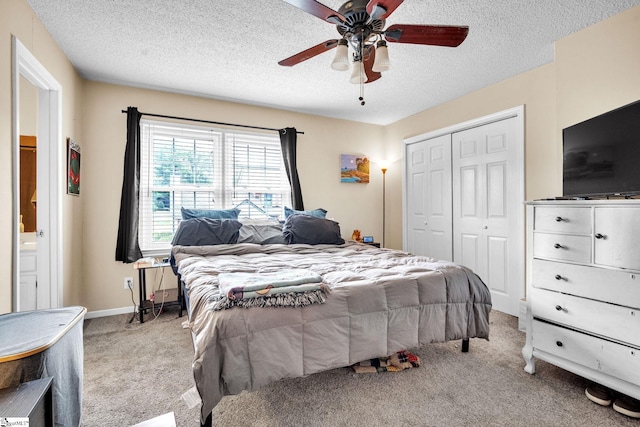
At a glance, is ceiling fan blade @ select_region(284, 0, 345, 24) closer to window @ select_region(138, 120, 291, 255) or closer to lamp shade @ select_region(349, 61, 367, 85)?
lamp shade @ select_region(349, 61, 367, 85)

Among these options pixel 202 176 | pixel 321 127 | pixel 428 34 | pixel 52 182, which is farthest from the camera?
pixel 321 127

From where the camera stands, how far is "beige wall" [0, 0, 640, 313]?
209 cm

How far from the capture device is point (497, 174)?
10.8 feet

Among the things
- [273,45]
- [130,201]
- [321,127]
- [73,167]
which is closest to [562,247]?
[273,45]

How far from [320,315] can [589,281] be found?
154 cm

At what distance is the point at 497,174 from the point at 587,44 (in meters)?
1.30

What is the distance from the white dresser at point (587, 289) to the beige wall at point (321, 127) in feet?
3.26

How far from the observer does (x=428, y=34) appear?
1701 mm

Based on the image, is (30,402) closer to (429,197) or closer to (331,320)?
(331,320)

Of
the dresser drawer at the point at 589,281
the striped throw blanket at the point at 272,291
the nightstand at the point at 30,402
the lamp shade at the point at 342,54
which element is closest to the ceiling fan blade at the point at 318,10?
the lamp shade at the point at 342,54

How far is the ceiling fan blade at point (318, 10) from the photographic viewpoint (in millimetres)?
1468

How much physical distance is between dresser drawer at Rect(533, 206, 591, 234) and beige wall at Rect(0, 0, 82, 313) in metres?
3.23

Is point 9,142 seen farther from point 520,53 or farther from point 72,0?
point 520,53

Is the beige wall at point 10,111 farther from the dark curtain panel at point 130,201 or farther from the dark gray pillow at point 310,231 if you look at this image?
the dark gray pillow at point 310,231
